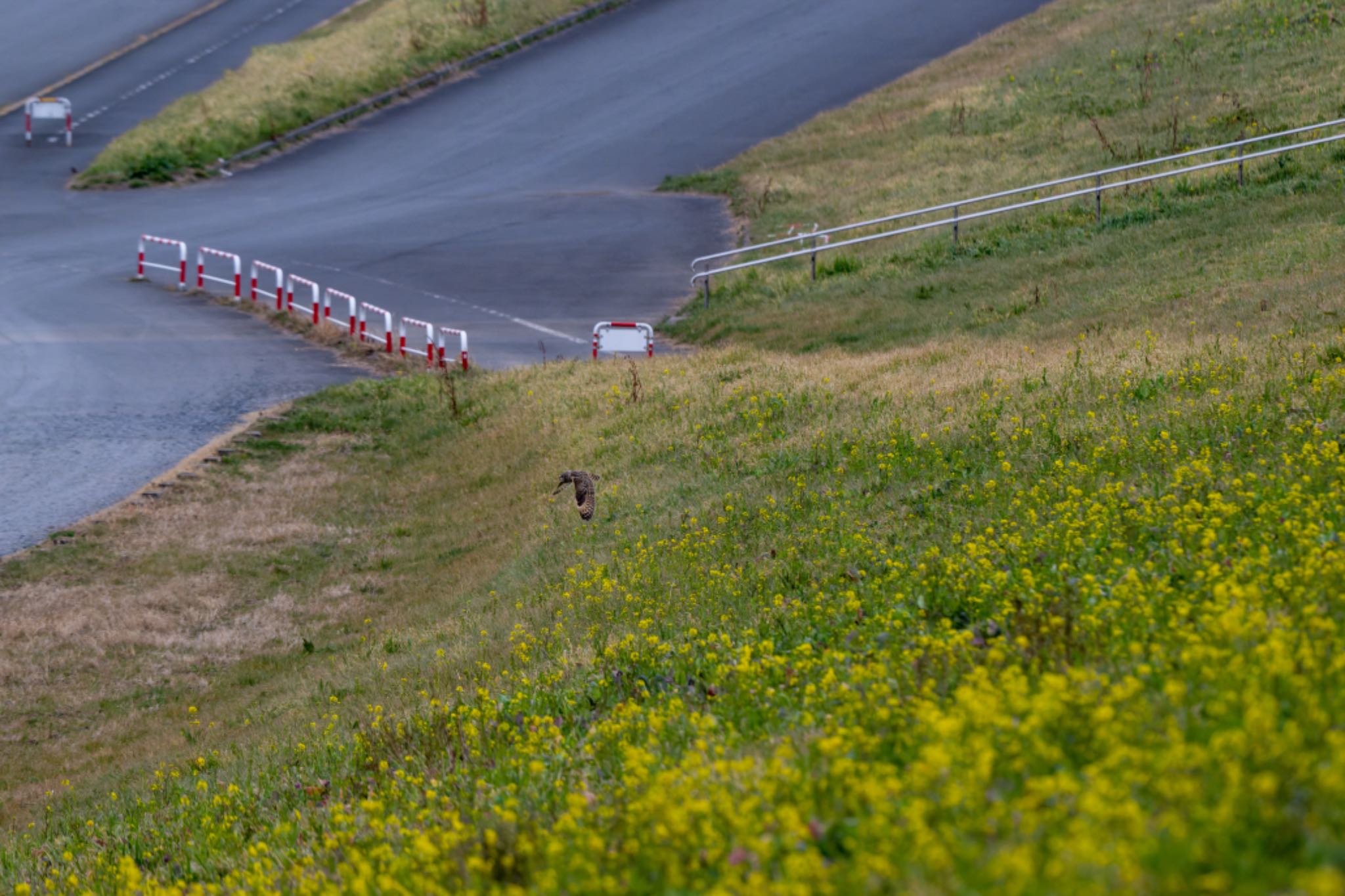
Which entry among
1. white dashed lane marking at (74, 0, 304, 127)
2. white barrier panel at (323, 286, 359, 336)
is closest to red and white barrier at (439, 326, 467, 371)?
white barrier panel at (323, 286, 359, 336)

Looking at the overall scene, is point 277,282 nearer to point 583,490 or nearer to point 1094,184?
point 583,490

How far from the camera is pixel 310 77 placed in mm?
39906

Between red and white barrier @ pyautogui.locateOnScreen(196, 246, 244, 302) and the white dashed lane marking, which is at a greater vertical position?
the white dashed lane marking

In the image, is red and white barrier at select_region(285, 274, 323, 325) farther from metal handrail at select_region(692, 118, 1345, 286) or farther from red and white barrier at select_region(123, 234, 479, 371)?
metal handrail at select_region(692, 118, 1345, 286)

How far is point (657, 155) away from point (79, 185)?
52.0 ft

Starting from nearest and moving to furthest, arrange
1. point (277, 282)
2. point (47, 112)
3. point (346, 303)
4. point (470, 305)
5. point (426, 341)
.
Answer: point (426, 341), point (277, 282), point (470, 305), point (346, 303), point (47, 112)

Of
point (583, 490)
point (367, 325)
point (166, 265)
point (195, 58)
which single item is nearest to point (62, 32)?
point (195, 58)

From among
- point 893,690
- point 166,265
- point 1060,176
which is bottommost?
point 893,690

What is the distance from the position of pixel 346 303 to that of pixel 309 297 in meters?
1.06

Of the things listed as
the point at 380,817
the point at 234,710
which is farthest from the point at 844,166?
the point at 380,817

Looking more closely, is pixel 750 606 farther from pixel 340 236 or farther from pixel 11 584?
pixel 340 236

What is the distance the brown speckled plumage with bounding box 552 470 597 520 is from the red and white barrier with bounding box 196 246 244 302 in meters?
15.8

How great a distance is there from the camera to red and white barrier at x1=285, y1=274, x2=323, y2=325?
25.5 meters

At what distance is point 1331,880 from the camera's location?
2799 millimetres
